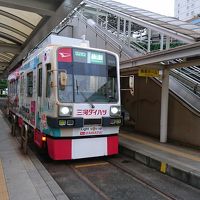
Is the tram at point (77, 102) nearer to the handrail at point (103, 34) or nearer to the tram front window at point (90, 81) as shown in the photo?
the tram front window at point (90, 81)

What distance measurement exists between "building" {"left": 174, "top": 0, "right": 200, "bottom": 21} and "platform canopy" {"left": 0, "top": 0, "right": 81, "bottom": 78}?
65.8 meters

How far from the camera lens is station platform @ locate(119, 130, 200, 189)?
6328mm

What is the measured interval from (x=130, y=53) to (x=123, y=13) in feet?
6.58

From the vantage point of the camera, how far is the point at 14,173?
6.22 metres

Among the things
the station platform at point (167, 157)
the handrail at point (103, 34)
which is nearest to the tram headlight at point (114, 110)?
the station platform at point (167, 157)

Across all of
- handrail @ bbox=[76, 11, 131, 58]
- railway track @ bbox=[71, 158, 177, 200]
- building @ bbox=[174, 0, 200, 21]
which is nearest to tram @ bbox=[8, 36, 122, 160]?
railway track @ bbox=[71, 158, 177, 200]

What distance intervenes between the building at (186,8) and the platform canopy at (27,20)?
65.8 m

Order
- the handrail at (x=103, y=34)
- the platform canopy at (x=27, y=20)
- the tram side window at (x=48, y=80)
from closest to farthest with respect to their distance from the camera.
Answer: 1. the tram side window at (x=48, y=80)
2. the platform canopy at (x=27, y=20)
3. the handrail at (x=103, y=34)

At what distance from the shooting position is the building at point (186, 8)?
76688mm

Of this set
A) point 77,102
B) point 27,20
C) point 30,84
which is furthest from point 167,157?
point 27,20

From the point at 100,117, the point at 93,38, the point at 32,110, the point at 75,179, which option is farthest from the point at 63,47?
the point at 93,38

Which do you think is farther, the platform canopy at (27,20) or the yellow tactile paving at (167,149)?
the platform canopy at (27,20)

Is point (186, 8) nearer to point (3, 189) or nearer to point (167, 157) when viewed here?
point (167, 157)

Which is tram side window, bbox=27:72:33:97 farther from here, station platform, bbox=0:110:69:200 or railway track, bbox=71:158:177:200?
railway track, bbox=71:158:177:200
